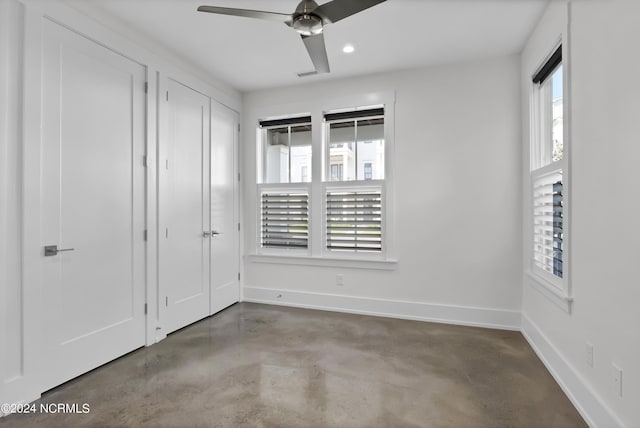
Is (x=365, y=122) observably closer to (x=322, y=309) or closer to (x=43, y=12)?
(x=322, y=309)

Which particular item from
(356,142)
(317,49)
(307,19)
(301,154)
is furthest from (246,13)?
(301,154)

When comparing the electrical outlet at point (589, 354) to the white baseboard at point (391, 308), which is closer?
the electrical outlet at point (589, 354)

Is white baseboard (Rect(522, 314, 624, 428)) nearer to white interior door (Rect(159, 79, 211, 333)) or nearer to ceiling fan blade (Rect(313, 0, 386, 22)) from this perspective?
ceiling fan blade (Rect(313, 0, 386, 22))

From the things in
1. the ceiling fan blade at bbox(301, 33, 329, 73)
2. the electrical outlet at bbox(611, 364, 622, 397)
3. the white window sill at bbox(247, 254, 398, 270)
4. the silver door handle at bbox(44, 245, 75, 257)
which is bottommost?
the electrical outlet at bbox(611, 364, 622, 397)

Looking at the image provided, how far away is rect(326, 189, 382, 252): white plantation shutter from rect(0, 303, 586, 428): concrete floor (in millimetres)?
1006

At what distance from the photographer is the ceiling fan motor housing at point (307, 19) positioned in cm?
189

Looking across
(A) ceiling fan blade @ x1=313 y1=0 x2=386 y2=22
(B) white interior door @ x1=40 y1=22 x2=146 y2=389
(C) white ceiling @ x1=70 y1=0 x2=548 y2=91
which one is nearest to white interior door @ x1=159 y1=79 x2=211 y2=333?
(B) white interior door @ x1=40 y1=22 x2=146 y2=389

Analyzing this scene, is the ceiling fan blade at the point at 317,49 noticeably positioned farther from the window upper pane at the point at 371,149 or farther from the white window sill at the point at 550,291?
the white window sill at the point at 550,291

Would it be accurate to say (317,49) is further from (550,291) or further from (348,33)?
(550,291)

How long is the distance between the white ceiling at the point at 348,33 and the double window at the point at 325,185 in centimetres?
69

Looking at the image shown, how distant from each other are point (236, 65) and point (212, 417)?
129 inches

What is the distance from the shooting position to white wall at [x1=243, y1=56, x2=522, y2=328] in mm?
3369

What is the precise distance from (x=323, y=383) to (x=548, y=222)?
7.09 feet

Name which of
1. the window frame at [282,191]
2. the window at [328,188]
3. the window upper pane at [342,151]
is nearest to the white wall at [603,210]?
the window at [328,188]
